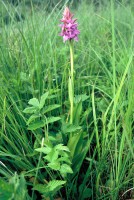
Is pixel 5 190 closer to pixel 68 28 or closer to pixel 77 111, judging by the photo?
pixel 77 111

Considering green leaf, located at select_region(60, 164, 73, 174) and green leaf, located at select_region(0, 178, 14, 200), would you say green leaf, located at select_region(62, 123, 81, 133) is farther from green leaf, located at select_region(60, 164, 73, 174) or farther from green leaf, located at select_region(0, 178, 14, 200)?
green leaf, located at select_region(0, 178, 14, 200)

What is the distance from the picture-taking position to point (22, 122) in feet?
3.20

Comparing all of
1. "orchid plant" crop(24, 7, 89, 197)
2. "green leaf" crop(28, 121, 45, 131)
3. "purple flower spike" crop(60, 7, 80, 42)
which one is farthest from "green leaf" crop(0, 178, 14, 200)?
"purple flower spike" crop(60, 7, 80, 42)

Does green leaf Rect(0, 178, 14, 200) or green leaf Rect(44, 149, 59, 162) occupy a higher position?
green leaf Rect(0, 178, 14, 200)

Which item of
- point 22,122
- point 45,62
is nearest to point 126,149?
point 22,122

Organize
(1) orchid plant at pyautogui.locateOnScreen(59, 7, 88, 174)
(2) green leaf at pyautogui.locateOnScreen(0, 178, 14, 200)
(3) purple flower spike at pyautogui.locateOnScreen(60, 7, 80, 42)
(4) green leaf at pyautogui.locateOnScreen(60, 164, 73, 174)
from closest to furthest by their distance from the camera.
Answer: (2) green leaf at pyautogui.locateOnScreen(0, 178, 14, 200)
(4) green leaf at pyautogui.locateOnScreen(60, 164, 73, 174)
(1) orchid plant at pyautogui.locateOnScreen(59, 7, 88, 174)
(3) purple flower spike at pyautogui.locateOnScreen(60, 7, 80, 42)

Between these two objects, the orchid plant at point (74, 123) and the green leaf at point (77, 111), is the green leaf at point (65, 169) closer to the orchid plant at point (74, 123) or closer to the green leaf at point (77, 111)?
the orchid plant at point (74, 123)

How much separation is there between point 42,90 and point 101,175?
1.34 feet

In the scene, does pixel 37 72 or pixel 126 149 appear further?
pixel 37 72

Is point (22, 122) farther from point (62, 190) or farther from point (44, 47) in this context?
point (44, 47)

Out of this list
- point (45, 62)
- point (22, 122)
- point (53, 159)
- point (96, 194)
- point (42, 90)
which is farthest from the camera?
point (45, 62)

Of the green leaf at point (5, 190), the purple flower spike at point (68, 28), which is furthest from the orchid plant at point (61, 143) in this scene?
the green leaf at point (5, 190)

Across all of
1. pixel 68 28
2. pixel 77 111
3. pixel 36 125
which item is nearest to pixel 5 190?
pixel 36 125

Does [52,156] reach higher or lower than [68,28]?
lower
